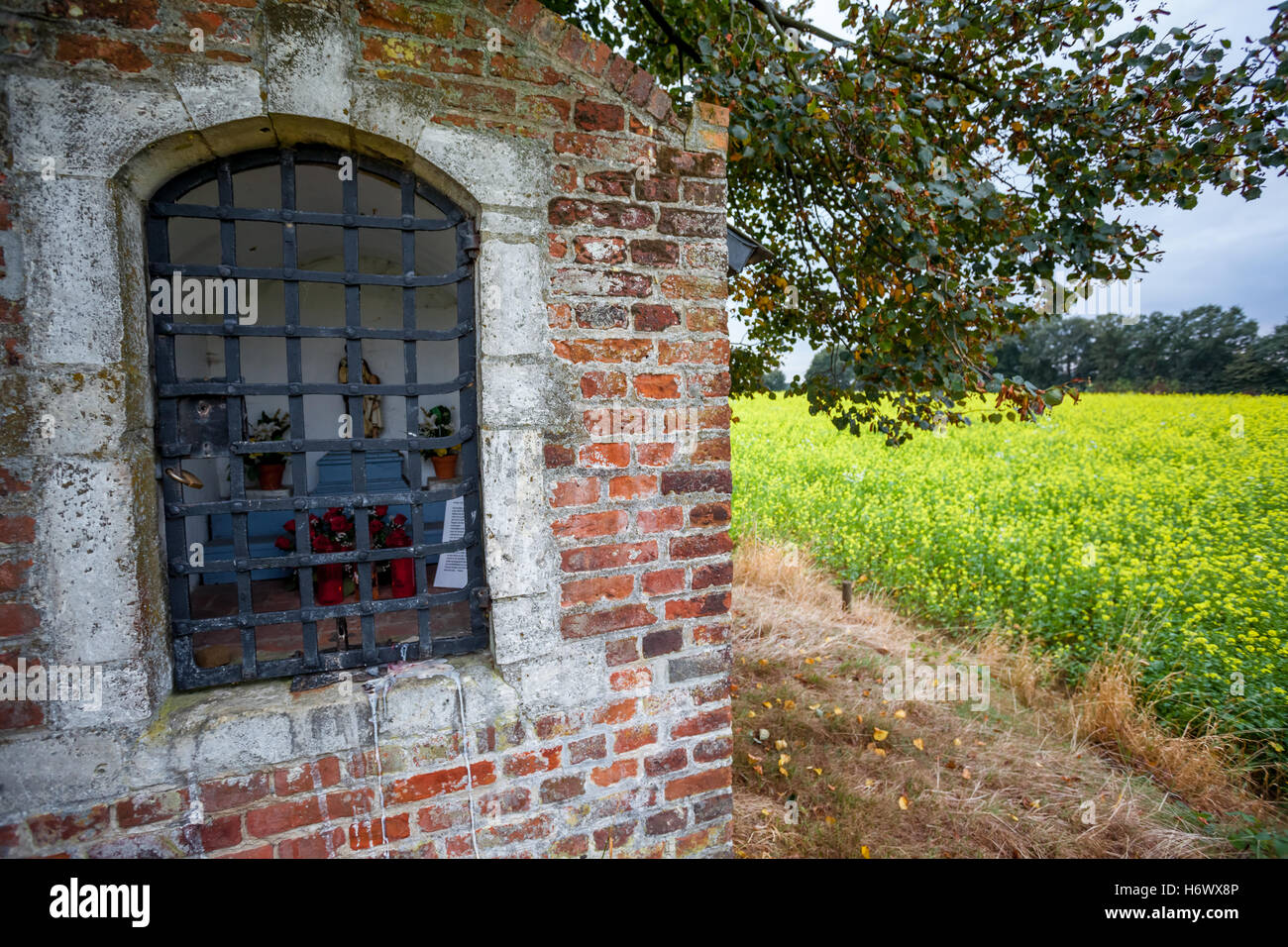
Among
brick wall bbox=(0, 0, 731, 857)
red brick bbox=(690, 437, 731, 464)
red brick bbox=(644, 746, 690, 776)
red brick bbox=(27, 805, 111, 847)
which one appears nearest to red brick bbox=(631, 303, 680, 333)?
brick wall bbox=(0, 0, 731, 857)

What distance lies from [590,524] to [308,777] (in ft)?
3.92

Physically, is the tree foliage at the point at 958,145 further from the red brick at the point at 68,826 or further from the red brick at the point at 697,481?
the red brick at the point at 68,826

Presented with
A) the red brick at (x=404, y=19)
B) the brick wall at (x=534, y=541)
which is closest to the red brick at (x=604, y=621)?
the brick wall at (x=534, y=541)

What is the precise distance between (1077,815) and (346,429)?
13.2 ft

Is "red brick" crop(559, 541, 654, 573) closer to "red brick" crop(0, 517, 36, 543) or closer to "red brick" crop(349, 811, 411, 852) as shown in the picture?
"red brick" crop(349, 811, 411, 852)

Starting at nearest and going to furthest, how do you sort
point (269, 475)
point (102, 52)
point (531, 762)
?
point (102, 52) < point (531, 762) < point (269, 475)

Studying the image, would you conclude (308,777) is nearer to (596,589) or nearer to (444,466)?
(596,589)

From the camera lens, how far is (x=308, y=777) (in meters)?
1.99

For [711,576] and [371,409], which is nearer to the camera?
[711,576]

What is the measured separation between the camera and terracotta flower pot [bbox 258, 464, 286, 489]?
Answer: 5.05 metres

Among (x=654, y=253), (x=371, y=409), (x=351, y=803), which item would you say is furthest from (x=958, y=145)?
(x=371, y=409)

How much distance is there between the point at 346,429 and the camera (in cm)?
221

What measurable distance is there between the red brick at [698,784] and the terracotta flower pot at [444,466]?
13.1ft

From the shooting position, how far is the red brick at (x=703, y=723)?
7.95ft
